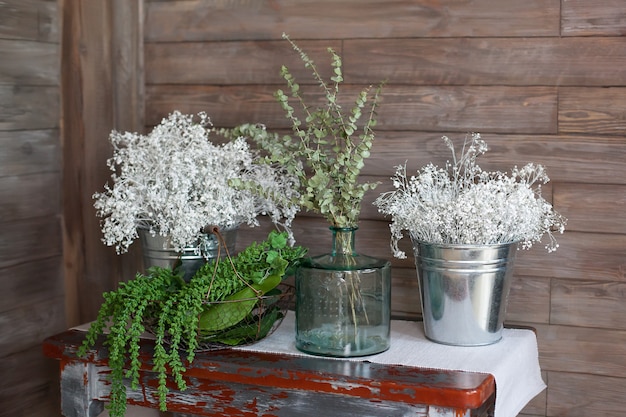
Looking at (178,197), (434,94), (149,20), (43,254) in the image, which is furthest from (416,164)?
(43,254)

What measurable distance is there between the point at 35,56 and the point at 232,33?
0.51 meters

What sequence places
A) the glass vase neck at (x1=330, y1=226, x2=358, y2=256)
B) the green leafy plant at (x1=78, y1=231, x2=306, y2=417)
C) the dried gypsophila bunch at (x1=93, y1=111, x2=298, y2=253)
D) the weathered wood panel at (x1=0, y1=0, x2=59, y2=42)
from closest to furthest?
the green leafy plant at (x1=78, y1=231, x2=306, y2=417) < the glass vase neck at (x1=330, y1=226, x2=358, y2=256) < the dried gypsophila bunch at (x1=93, y1=111, x2=298, y2=253) < the weathered wood panel at (x1=0, y1=0, x2=59, y2=42)

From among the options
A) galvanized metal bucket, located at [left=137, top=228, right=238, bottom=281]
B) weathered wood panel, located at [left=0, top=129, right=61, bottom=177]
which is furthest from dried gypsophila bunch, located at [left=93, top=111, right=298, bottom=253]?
weathered wood panel, located at [left=0, top=129, right=61, bottom=177]

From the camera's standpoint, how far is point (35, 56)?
6.93ft

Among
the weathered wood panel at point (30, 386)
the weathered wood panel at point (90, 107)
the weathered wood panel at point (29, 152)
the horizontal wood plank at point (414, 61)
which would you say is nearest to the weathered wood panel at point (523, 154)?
the horizontal wood plank at point (414, 61)

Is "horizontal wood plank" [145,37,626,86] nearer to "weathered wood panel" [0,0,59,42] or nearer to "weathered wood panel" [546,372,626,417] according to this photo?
"weathered wood panel" [0,0,59,42]

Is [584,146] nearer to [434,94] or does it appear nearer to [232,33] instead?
[434,94]

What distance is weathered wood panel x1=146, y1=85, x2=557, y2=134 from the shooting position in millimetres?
1862

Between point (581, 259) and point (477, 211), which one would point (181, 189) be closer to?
point (477, 211)

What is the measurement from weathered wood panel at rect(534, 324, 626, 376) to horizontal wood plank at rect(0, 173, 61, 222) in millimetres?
1282

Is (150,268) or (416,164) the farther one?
(416,164)

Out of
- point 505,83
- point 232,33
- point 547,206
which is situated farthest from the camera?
point 232,33

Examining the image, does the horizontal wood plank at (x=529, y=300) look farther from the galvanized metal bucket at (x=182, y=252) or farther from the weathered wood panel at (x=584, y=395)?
the galvanized metal bucket at (x=182, y=252)

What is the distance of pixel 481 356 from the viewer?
63.0 inches
